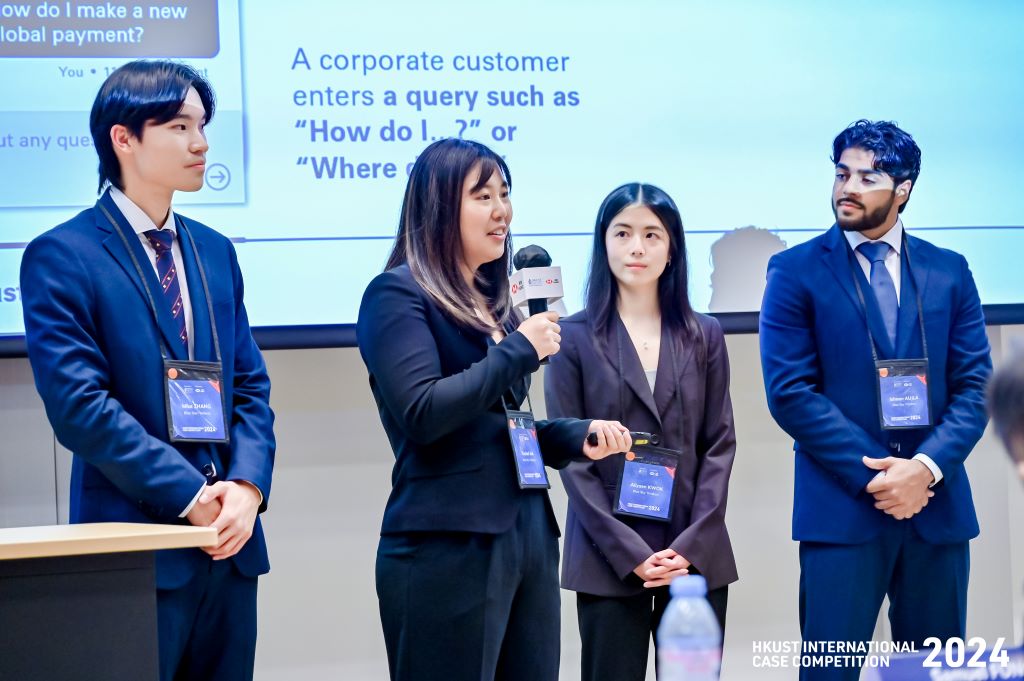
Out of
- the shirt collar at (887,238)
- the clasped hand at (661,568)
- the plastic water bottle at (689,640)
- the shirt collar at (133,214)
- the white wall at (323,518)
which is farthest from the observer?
the white wall at (323,518)

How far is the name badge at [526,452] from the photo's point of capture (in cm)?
214

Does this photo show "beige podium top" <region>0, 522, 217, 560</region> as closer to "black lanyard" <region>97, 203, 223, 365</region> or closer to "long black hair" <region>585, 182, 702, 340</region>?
"black lanyard" <region>97, 203, 223, 365</region>

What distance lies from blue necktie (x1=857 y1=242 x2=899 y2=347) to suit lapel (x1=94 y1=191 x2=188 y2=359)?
1829 millimetres

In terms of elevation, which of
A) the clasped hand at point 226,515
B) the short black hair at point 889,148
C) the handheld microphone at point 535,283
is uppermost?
the short black hair at point 889,148

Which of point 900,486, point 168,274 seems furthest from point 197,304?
point 900,486

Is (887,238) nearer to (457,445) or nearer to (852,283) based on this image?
(852,283)

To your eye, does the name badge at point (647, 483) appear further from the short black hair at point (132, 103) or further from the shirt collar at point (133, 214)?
the short black hair at point (132, 103)

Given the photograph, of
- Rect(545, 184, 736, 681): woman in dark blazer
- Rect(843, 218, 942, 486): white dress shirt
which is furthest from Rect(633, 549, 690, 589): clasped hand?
Rect(843, 218, 942, 486): white dress shirt

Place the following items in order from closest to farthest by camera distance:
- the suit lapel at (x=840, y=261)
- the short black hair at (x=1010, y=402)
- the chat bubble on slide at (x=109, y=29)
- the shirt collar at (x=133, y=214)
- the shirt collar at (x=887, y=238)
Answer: the short black hair at (x=1010, y=402) < the shirt collar at (x=133, y=214) < the suit lapel at (x=840, y=261) < the shirt collar at (x=887, y=238) < the chat bubble on slide at (x=109, y=29)

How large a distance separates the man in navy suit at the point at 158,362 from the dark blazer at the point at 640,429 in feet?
2.91

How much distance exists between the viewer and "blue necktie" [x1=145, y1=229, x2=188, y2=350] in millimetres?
2217

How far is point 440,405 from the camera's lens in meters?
2.07

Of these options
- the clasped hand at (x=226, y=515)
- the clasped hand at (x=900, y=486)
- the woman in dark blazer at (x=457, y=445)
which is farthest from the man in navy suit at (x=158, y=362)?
the clasped hand at (x=900, y=486)

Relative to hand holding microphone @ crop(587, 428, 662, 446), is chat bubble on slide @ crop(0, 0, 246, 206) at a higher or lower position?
higher
